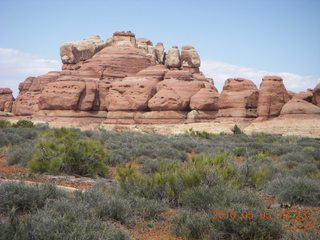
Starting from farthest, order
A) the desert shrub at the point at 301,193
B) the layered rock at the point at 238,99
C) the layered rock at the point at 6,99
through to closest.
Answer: the layered rock at the point at 6,99, the layered rock at the point at 238,99, the desert shrub at the point at 301,193

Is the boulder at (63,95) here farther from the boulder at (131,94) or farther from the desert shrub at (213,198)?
the desert shrub at (213,198)

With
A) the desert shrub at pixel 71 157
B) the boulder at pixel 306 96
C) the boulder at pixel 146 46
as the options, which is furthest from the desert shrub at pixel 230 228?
the boulder at pixel 146 46

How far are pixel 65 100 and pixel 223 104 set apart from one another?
69.3 ft

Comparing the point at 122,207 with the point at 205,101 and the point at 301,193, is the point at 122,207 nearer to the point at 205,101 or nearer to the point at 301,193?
the point at 301,193

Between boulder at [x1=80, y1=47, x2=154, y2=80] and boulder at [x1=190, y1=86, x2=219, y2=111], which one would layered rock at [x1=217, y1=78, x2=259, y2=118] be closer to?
boulder at [x1=190, y1=86, x2=219, y2=111]

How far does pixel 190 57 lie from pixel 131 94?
17.8m

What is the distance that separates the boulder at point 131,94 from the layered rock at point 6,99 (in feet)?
92.0

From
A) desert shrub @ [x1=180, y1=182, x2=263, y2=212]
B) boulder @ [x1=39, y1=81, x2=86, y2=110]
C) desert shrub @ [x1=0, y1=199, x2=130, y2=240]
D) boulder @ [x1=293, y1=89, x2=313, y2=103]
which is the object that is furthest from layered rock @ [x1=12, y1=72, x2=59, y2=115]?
desert shrub @ [x1=0, y1=199, x2=130, y2=240]

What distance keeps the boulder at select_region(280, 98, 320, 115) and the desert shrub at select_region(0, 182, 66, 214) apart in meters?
34.5

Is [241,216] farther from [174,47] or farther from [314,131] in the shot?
[174,47]

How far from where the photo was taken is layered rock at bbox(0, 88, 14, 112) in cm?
6516

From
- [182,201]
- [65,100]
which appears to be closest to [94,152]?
[182,201]

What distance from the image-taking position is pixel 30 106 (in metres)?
58.5

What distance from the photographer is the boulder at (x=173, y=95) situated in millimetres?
44094
